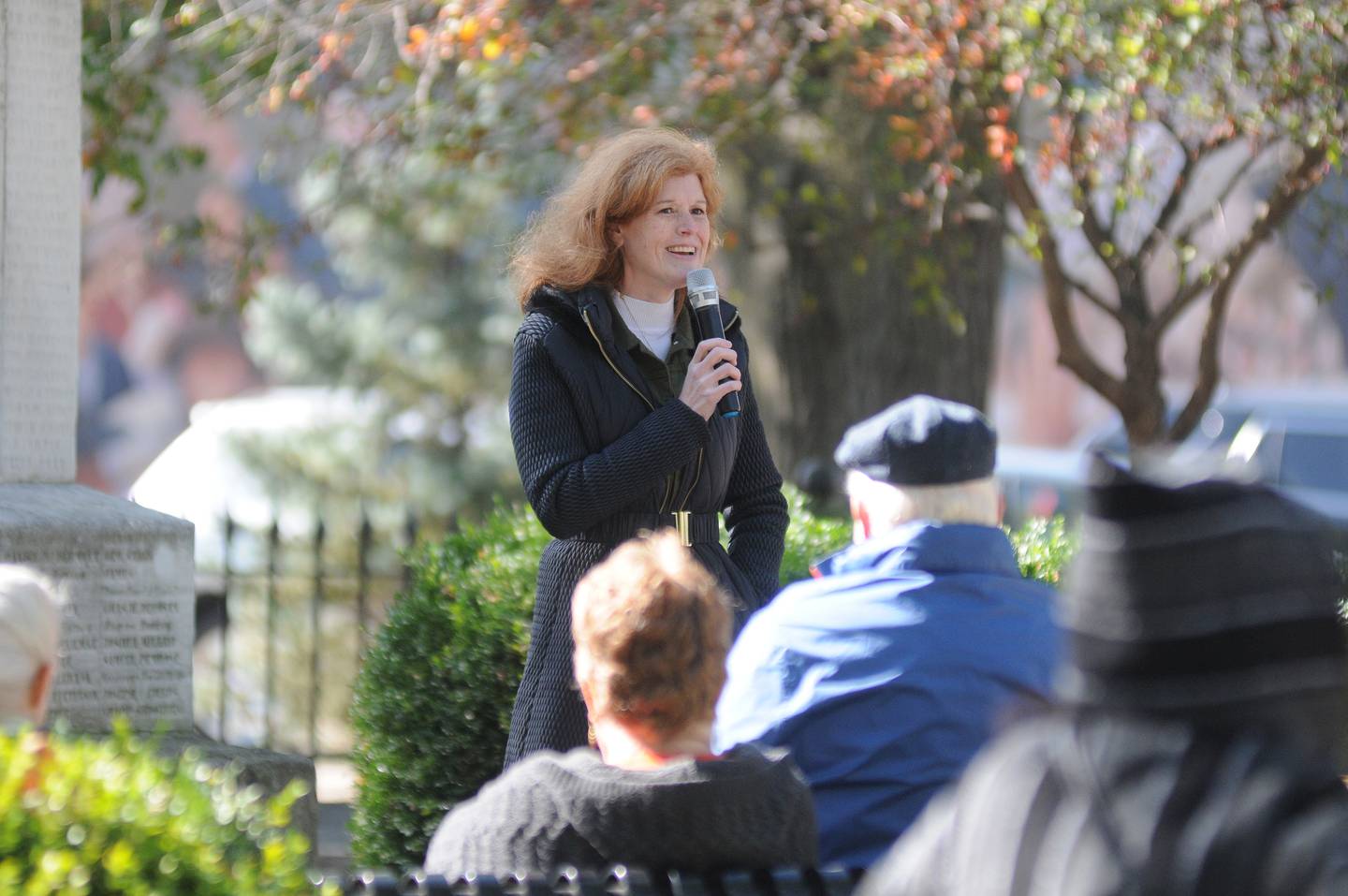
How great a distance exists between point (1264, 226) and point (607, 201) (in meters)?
3.69

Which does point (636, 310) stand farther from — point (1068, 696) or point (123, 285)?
point (123, 285)

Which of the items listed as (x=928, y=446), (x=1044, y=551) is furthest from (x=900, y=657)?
(x=1044, y=551)

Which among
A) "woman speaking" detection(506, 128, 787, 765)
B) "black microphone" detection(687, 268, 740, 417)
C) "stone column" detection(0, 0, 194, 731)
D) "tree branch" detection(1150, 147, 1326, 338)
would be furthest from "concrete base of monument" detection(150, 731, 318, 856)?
"tree branch" detection(1150, 147, 1326, 338)

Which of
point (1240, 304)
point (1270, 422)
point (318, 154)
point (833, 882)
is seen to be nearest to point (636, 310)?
point (833, 882)

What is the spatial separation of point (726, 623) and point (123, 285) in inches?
898

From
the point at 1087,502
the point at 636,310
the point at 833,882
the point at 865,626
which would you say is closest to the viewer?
the point at 1087,502

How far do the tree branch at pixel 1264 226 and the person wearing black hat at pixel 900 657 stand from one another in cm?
398

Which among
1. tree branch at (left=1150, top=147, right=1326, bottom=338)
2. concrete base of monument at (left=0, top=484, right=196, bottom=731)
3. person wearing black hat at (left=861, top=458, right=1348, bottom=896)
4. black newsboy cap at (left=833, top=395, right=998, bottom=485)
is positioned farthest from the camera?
tree branch at (left=1150, top=147, right=1326, bottom=338)

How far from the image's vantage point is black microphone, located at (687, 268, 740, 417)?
3.60 meters

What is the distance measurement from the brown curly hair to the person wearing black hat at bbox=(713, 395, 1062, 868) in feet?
0.98

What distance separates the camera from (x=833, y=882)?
2.44 m

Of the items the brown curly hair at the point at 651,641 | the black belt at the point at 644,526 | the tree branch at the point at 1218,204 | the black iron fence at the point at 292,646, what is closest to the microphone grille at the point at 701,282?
the black belt at the point at 644,526

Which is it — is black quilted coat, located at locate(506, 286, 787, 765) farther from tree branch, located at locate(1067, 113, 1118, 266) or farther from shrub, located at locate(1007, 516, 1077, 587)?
tree branch, located at locate(1067, 113, 1118, 266)

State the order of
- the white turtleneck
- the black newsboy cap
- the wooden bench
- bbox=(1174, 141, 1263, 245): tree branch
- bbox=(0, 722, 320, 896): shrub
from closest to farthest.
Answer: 1. bbox=(0, 722, 320, 896): shrub
2. the wooden bench
3. the black newsboy cap
4. the white turtleneck
5. bbox=(1174, 141, 1263, 245): tree branch
